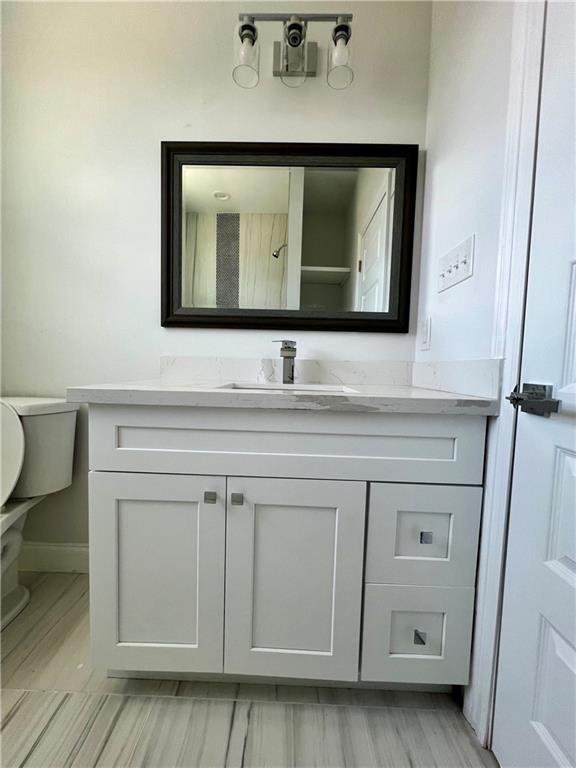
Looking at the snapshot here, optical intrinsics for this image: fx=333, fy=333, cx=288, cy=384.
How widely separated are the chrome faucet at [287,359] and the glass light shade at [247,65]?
933 millimetres

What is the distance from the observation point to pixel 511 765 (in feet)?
2.32

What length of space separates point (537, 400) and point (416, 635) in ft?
2.13

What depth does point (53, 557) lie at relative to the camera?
4.67 feet

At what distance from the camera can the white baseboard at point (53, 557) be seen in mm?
1422

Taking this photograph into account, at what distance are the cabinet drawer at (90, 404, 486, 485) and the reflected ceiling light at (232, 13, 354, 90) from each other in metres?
1.18

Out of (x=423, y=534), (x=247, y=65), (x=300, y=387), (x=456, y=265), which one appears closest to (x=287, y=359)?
(x=300, y=387)

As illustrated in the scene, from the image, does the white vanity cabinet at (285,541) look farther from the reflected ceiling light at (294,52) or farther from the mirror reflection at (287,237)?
the reflected ceiling light at (294,52)

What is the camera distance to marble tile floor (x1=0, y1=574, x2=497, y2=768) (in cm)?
77

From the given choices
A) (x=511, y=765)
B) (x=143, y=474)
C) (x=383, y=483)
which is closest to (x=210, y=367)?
(x=143, y=474)

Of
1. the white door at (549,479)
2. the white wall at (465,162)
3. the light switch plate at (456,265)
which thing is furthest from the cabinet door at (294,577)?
the light switch plate at (456,265)

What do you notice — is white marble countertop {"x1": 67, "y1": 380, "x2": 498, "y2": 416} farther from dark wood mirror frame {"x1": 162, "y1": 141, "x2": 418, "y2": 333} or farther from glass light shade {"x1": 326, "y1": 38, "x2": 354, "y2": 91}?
glass light shade {"x1": 326, "y1": 38, "x2": 354, "y2": 91}

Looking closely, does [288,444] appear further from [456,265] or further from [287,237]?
[287,237]

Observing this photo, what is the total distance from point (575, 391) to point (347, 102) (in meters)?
1.31

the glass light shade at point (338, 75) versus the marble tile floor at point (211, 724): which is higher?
the glass light shade at point (338, 75)
